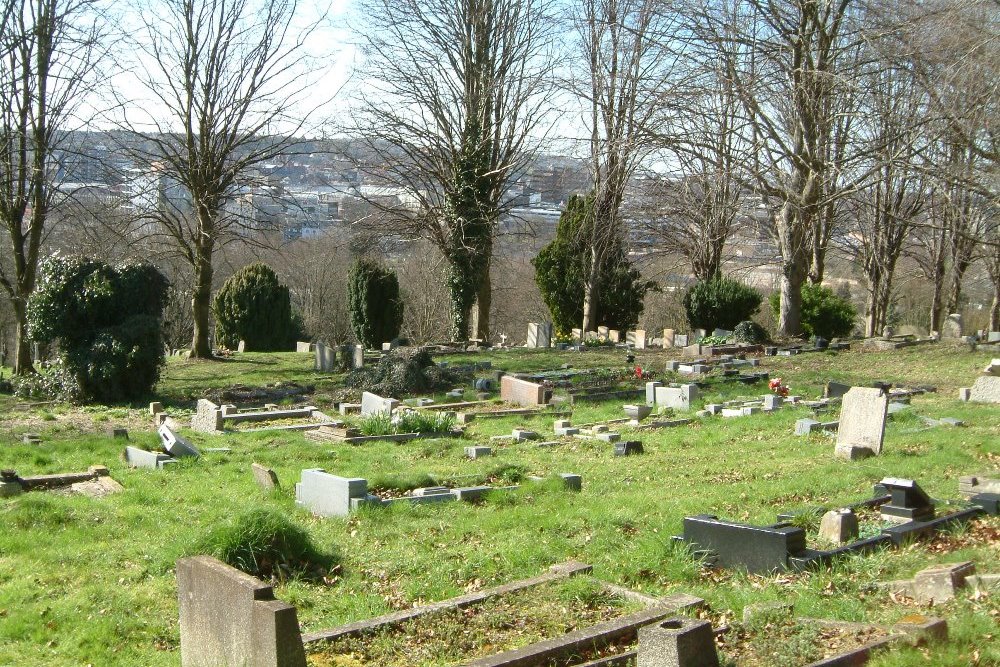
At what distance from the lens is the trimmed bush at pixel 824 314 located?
92.5ft

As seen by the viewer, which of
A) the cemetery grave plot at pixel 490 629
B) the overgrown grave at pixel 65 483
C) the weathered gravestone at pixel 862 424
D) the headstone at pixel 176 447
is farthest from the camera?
the headstone at pixel 176 447

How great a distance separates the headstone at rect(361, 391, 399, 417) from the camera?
1426 cm

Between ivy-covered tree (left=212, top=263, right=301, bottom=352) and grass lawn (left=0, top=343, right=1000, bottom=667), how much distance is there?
54.0ft

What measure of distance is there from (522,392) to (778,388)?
422 cm

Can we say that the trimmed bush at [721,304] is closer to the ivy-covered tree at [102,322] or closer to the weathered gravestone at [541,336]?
the weathered gravestone at [541,336]

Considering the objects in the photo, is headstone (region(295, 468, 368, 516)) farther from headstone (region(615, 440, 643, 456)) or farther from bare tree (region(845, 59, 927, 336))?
bare tree (region(845, 59, 927, 336))

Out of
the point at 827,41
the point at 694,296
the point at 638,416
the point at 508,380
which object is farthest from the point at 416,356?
the point at 694,296

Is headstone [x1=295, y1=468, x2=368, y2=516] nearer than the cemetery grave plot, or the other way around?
the cemetery grave plot

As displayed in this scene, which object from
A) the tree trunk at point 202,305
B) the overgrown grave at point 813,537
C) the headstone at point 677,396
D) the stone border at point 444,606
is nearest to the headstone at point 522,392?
the headstone at point 677,396

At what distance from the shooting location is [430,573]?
6348mm

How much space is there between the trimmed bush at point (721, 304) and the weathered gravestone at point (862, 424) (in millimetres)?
19795

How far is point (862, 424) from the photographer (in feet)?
33.0

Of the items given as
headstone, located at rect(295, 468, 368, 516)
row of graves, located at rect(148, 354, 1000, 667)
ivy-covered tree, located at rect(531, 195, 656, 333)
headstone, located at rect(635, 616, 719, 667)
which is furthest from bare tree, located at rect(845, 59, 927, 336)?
headstone, located at rect(635, 616, 719, 667)

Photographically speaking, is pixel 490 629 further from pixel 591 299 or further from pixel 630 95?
pixel 591 299
